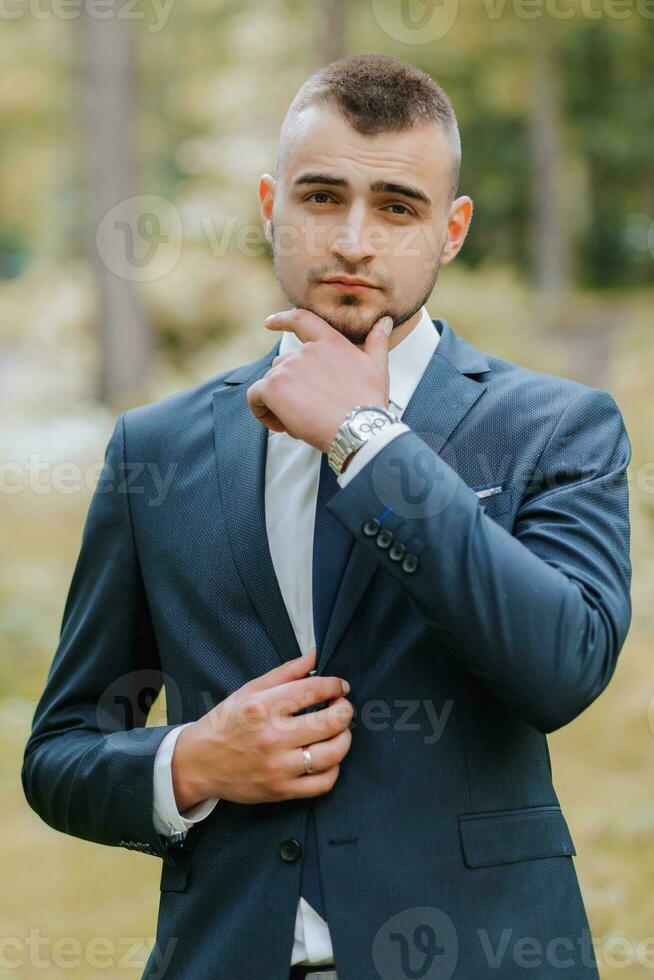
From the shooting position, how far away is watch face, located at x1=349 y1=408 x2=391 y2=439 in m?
1.71

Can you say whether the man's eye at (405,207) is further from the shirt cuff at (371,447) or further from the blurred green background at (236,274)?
the blurred green background at (236,274)

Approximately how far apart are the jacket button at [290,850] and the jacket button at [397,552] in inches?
19.9

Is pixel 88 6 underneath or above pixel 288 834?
above

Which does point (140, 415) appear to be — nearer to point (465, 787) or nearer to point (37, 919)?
point (465, 787)

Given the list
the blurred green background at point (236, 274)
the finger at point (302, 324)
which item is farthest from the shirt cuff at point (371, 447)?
the blurred green background at point (236, 274)

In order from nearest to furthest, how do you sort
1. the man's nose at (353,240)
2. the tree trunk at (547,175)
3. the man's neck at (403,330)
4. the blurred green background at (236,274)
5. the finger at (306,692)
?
the finger at (306,692) → the man's nose at (353,240) → the man's neck at (403,330) → the blurred green background at (236,274) → the tree trunk at (547,175)

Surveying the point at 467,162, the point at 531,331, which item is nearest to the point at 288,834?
the point at 531,331

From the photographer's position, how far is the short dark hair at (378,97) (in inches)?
77.5

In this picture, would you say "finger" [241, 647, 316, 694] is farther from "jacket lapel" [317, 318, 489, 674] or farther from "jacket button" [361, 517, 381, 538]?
"jacket button" [361, 517, 381, 538]

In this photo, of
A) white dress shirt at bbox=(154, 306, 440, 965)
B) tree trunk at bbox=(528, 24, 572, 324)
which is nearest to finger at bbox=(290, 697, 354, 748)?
white dress shirt at bbox=(154, 306, 440, 965)

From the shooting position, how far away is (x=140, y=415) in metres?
2.26

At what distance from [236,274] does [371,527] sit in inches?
394

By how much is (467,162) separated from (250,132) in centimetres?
445

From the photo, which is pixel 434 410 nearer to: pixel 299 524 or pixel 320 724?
pixel 299 524
